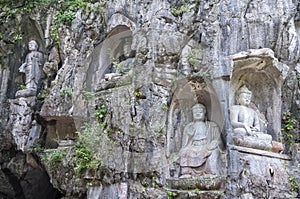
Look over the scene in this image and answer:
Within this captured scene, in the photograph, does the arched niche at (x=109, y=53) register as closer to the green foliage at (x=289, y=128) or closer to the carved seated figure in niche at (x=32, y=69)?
the carved seated figure in niche at (x=32, y=69)

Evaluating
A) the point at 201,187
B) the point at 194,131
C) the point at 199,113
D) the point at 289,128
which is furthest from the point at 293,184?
the point at 199,113

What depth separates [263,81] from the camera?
7.86 m

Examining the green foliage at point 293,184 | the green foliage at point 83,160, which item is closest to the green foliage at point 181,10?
the green foliage at point 83,160

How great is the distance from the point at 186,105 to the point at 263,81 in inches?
63.8

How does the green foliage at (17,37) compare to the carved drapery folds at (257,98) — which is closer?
the carved drapery folds at (257,98)

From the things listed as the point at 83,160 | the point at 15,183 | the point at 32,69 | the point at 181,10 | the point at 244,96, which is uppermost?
the point at 181,10

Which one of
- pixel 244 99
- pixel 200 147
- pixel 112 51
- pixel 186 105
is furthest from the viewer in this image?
pixel 112 51

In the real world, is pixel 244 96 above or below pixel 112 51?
below

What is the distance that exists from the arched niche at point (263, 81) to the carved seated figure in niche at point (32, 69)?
16.9ft

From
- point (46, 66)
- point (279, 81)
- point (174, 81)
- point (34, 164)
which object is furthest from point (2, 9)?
point (279, 81)

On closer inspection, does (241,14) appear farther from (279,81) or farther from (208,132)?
(208,132)

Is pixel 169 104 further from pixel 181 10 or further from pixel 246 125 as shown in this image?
pixel 181 10

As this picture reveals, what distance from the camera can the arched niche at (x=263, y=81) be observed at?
7.29 meters

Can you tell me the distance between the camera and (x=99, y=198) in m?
7.14
